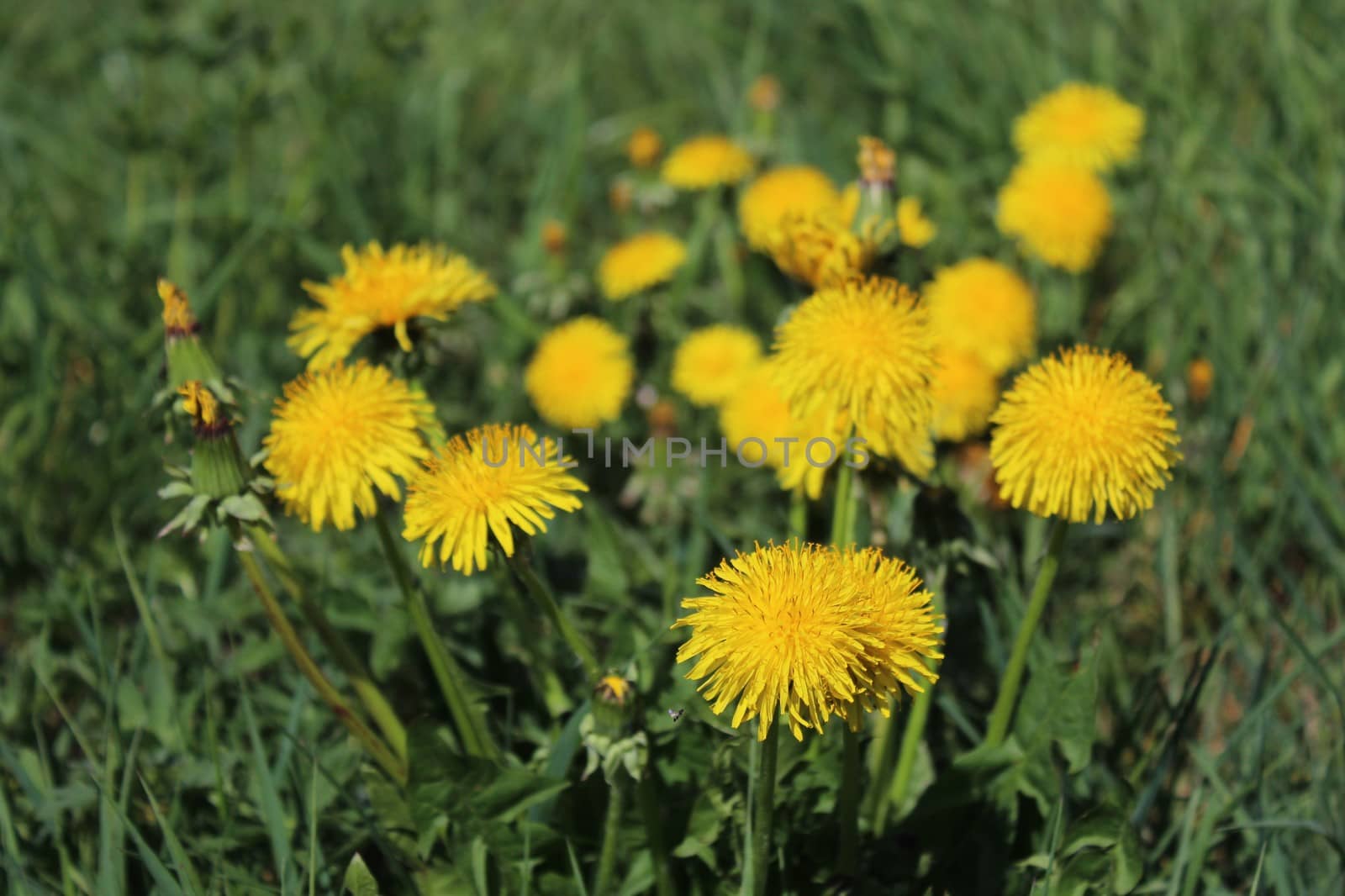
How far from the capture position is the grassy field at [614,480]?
1.60m

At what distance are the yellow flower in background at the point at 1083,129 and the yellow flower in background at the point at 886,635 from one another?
6.55 ft

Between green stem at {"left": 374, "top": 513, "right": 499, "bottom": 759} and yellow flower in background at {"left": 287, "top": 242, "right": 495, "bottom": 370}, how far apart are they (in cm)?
28

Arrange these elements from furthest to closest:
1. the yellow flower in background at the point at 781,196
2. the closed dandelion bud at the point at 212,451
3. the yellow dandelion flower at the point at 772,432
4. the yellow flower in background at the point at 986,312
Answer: the yellow flower in background at the point at 781,196, the yellow flower in background at the point at 986,312, the yellow dandelion flower at the point at 772,432, the closed dandelion bud at the point at 212,451

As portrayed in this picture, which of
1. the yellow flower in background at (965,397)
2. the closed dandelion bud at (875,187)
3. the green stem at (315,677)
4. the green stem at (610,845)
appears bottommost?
the green stem at (610,845)

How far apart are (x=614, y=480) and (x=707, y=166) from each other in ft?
2.69

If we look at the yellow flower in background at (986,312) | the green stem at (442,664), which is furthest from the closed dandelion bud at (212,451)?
the yellow flower in background at (986,312)

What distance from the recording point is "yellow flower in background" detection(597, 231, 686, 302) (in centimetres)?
272

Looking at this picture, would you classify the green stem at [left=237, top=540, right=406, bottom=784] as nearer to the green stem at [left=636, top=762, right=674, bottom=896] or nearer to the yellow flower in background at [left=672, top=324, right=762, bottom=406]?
the green stem at [left=636, top=762, right=674, bottom=896]

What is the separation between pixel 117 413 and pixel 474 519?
133 cm

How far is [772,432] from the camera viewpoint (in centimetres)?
213

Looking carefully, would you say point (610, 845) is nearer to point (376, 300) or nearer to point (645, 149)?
point (376, 300)

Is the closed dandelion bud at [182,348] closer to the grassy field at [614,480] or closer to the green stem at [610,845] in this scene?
the grassy field at [614,480]

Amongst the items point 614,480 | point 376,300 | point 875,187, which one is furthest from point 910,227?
point 376,300

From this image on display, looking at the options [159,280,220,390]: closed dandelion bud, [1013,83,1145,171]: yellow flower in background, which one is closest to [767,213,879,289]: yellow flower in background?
[159,280,220,390]: closed dandelion bud
